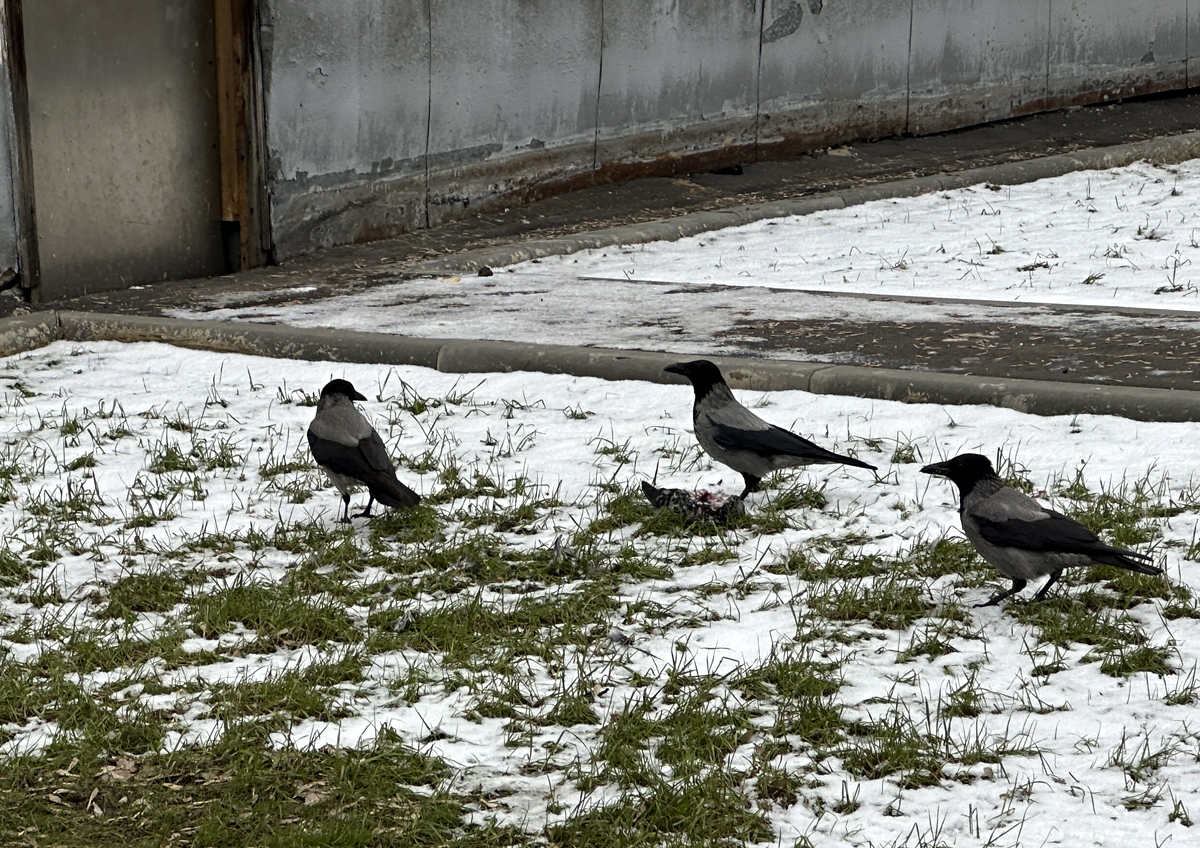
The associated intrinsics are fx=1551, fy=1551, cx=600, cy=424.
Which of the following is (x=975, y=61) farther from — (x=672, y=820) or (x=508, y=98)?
(x=672, y=820)

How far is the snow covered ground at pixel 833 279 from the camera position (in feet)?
28.9

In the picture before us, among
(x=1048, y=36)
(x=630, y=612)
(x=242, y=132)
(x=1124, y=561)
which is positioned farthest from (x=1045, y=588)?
(x=1048, y=36)

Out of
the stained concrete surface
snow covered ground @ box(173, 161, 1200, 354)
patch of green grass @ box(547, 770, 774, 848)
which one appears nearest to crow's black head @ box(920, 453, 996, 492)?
patch of green grass @ box(547, 770, 774, 848)

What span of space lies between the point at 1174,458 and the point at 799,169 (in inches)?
340

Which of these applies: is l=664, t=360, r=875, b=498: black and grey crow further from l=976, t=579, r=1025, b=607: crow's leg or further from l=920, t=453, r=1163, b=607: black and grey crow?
l=976, t=579, r=1025, b=607: crow's leg

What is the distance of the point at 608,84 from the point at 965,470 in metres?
8.81

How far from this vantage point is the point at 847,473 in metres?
6.23

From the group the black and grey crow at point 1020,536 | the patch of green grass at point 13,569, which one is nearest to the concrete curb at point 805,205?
the patch of green grass at point 13,569

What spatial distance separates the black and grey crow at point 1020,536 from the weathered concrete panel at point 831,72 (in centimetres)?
989

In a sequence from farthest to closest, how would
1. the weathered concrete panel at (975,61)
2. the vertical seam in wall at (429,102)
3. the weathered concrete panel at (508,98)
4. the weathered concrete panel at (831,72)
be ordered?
the weathered concrete panel at (975,61) → the weathered concrete panel at (831,72) → the weathered concrete panel at (508,98) → the vertical seam in wall at (429,102)

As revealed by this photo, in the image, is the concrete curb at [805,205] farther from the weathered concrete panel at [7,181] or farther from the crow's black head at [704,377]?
the crow's black head at [704,377]

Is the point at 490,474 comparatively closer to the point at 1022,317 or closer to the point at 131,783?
the point at 131,783

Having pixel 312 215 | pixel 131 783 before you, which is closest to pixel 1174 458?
pixel 131 783

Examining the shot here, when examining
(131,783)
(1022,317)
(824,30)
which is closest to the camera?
(131,783)
